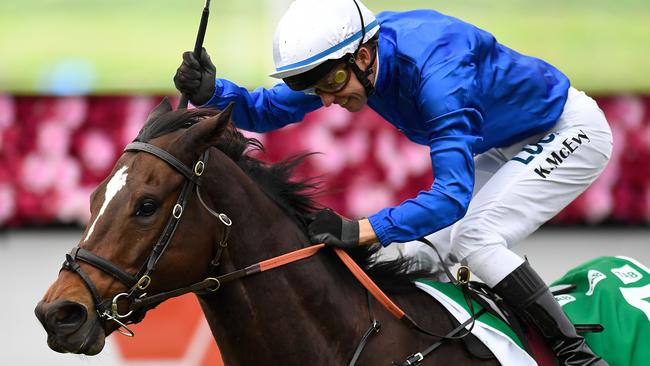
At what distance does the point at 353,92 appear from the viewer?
11.7ft

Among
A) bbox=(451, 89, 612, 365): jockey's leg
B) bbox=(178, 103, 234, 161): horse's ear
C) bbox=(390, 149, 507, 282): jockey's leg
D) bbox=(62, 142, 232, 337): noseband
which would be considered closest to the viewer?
bbox=(62, 142, 232, 337): noseband

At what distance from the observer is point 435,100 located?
11.3 ft

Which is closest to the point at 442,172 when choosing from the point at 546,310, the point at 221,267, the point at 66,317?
the point at 546,310

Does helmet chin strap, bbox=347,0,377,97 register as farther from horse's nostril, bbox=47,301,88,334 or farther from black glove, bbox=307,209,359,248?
horse's nostril, bbox=47,301,88,334

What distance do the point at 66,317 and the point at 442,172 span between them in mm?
1286

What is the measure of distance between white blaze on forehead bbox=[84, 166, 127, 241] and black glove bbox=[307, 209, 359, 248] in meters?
0.68

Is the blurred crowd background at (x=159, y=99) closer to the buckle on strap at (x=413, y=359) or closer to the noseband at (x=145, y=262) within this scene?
the buckle on strap at (x=413, y=359)

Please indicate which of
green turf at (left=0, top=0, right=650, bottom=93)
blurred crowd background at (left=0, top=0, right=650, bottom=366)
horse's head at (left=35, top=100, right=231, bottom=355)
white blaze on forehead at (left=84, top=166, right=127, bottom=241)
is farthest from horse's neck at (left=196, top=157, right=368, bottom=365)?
green turf at (left=0, top=0, right=650, bottom=93)

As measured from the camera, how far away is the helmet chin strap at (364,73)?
11.5 ft

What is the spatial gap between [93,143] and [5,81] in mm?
722

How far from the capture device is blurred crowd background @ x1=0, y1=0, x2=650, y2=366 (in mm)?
6953

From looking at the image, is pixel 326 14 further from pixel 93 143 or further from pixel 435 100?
pixel 93 143

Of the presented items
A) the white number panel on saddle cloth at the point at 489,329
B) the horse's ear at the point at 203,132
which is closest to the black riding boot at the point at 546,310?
the white number panel on saddle cloth at the point at 489,329

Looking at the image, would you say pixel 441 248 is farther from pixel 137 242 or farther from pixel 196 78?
pixel 137 242
